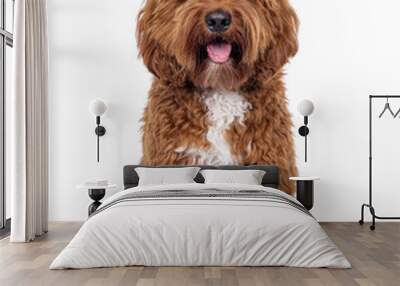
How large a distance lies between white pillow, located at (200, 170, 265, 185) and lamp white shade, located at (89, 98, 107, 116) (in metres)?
1.33

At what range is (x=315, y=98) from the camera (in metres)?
6.11

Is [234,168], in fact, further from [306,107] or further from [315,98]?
[315,98]

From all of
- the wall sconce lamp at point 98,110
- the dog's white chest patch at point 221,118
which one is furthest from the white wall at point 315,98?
the dog's white chest patch at point 221,118

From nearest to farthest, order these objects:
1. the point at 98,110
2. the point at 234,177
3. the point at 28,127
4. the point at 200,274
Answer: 1. the point at 200,274
2. the point at 28,127
3. the point at 234,177
4. the point at 98,110

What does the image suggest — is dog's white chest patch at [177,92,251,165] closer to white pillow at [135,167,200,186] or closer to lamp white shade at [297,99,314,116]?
white pillow at [135,167,200,186]

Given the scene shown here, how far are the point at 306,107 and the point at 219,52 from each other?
1.09 meters

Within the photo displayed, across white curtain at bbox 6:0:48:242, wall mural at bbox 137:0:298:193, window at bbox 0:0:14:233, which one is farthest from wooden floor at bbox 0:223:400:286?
wall mural at bbox 137:0:298:193

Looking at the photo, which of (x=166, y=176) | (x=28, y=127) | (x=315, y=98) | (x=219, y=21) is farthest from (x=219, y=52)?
(x=28, y=127)

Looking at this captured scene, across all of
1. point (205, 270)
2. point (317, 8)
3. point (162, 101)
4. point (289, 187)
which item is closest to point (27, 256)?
point (205, 270)

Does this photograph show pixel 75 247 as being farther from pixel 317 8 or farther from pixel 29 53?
pixel 317 8

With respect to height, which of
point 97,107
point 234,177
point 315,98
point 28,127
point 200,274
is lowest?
point 200,274

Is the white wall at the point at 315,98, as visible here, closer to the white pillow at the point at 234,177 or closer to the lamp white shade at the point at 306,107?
the lamp white shade at the point at 306,107

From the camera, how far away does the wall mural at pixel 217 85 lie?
5.64 meters

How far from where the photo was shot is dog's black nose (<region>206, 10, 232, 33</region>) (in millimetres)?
5527
